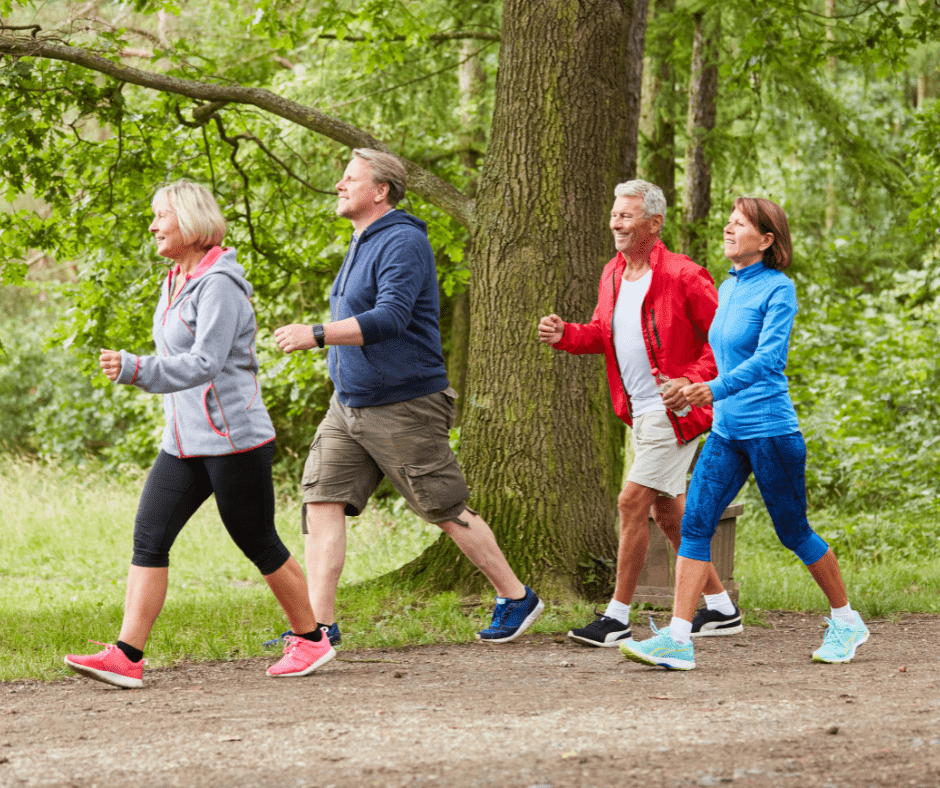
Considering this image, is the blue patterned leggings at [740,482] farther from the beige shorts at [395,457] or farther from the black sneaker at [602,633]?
the beige shorts at [395,457]

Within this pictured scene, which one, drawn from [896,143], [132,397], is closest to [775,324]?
[132,397]

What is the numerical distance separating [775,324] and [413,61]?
24.8 ft

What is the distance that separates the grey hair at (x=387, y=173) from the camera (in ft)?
15.8

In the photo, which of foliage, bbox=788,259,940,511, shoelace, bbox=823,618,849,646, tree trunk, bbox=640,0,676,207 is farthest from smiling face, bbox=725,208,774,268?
foliage, bbox=788,259,940,511

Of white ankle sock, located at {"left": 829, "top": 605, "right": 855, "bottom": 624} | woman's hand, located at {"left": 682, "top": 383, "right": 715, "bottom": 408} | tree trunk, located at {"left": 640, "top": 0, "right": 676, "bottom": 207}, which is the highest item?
tree trunk, located at {"left": 640, "top": 0, "right": 676, "bottom": 207}

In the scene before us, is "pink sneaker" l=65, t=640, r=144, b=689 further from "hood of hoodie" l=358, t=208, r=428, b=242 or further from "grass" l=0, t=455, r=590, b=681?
"hood of hoodie" l=358, t=208, r=428, b=242

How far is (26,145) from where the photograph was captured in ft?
23.4

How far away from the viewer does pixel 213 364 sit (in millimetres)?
4016

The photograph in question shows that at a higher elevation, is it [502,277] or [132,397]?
[502,277]

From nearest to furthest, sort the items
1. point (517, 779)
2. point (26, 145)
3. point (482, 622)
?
point (517, 779), point (482, 622), point (26, 145)

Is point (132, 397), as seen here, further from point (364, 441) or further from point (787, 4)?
point (364, 441)

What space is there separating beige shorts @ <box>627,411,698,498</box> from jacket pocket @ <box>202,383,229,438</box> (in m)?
1.84

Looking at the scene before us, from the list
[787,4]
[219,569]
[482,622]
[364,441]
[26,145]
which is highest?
[787,4]

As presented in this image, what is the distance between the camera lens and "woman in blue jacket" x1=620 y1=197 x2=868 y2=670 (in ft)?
14.3
